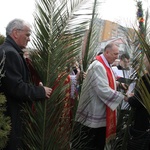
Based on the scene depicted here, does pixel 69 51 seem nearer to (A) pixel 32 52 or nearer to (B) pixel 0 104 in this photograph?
(A) pixel 32 52

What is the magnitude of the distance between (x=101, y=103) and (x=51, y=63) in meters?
1.20

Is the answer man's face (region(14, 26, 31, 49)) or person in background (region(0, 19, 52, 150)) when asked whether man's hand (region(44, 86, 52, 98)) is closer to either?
person in background (region(0, 19, 52, 150))

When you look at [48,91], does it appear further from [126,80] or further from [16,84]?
[126,80]

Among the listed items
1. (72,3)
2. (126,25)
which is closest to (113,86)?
(126,25)

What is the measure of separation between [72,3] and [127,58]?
147 cm

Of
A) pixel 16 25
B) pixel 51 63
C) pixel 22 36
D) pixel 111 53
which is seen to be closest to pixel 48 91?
pixel 51 63

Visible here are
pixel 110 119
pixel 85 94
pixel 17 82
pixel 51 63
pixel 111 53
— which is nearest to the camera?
pixel 17 82

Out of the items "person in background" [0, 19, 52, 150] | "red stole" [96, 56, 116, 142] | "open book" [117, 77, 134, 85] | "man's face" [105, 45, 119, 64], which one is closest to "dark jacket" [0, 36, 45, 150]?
"person in background" [0, 19, 52, 150]

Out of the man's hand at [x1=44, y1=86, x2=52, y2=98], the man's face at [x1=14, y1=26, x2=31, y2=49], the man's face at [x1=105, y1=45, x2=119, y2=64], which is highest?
the man's face at [x1=14, y1=26, x2=31, y2=49]

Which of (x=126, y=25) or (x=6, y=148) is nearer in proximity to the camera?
(x=6, y=148)

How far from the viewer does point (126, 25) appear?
3781 mm

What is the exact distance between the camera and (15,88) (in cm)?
251

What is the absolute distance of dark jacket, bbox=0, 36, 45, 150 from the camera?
251 centimetres

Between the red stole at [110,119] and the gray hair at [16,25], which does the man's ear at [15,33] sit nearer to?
the gray hair at [16,25]
